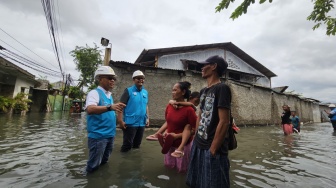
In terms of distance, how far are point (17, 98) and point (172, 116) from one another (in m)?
17.8

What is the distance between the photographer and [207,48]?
17172mm

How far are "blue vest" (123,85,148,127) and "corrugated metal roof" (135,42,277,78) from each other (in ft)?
33.8

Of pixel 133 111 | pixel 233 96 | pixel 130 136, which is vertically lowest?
pixel 130 136

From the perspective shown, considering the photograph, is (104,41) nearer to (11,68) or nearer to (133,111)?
(133,111)

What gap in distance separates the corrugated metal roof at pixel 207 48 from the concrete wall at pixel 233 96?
4.22m

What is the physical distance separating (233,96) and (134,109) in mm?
9181

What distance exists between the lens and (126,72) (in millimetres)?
9094

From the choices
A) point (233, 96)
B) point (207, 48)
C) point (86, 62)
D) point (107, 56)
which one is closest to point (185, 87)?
point (107, 56)

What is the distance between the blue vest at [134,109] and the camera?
4371 millimetres

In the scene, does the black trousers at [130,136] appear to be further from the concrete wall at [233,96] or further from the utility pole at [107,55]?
the utility pole at [107,55]

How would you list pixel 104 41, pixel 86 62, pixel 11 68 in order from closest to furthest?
pixel 104 41, pixel 11 68, pixel 86 62

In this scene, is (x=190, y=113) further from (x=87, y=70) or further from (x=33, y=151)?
(x=87, y=70)

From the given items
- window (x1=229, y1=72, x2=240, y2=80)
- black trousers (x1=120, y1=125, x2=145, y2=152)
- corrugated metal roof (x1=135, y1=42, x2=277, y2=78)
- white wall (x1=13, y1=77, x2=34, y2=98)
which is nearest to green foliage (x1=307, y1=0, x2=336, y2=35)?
black trousers (x1=120, y1=125, x2=145, y2=152)

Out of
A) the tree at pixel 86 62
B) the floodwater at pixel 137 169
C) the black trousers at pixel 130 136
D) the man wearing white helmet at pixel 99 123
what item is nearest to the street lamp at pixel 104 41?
the floodwater at pixel 137 169
